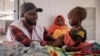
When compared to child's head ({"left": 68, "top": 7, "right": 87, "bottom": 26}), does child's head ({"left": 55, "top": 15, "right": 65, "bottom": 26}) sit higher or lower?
lower

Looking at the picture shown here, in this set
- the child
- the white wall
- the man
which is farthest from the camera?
the white wall

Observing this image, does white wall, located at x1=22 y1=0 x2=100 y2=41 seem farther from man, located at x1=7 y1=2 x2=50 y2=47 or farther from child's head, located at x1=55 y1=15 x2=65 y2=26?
man, located at x1=7 y1=2 x2=50 y2=47

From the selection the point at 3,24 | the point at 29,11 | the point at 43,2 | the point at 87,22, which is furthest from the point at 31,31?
the point at 87,22

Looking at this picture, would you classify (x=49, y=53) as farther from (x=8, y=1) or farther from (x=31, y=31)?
(x=8, y=1)

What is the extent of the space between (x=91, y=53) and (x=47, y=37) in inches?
26.6

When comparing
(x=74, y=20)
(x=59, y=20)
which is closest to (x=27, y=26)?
(x=74, y=20)

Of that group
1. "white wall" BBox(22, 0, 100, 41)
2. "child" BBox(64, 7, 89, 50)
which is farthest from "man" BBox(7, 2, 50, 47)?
"white wall" BBox(22, 0, 100, 41)

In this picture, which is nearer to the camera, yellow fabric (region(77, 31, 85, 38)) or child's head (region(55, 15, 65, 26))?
yellow fabric (region(77, 31, 85, 38))

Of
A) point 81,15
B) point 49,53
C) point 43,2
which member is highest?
point 43,2

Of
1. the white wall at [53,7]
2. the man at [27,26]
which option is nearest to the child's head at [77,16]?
the man at [27,26]

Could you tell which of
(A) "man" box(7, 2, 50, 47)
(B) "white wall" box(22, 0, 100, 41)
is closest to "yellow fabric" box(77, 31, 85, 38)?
(A) "man" box(7, 2, 50, 47)

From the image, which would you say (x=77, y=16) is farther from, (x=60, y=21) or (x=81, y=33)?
(x=60, y=21)

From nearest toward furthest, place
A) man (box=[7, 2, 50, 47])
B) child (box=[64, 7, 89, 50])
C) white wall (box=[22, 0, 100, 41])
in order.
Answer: child (box=[64, 7, 89, 50]), man (box=[7, 2, 50, 47]), white wall (box=[22, 0, 100, 41])

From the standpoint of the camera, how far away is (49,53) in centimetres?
114
